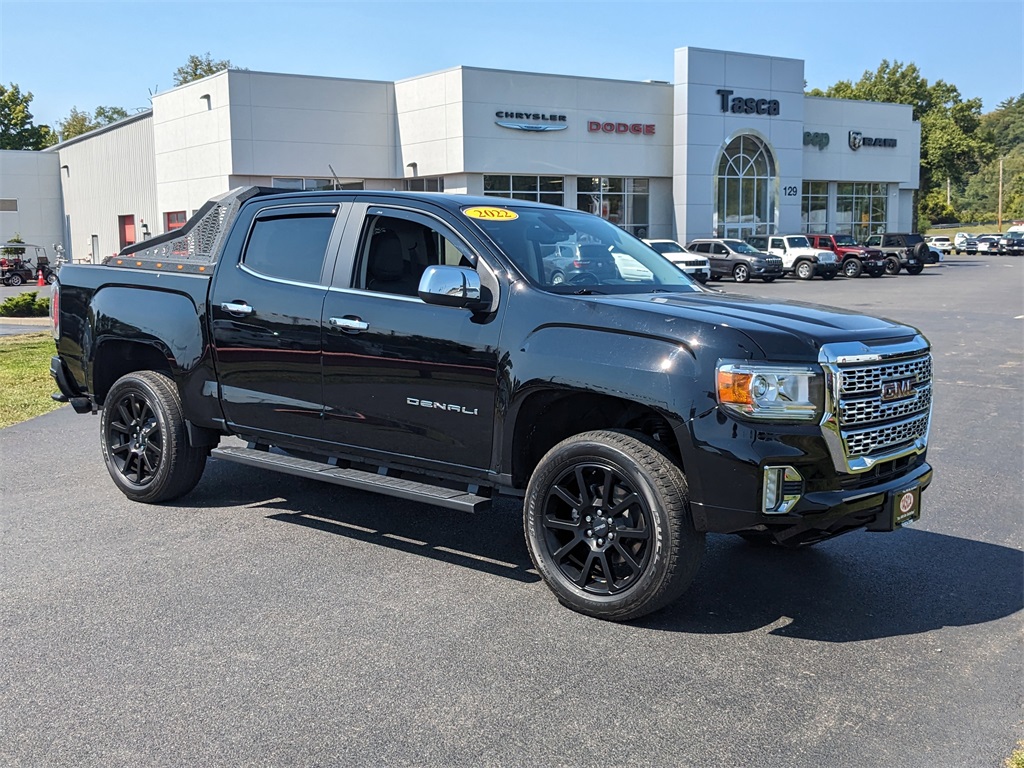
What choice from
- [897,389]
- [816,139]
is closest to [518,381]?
[897,389]

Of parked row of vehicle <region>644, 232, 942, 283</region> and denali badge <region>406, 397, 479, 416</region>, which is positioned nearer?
denali badge <region>406, 397, 479, 416</region>

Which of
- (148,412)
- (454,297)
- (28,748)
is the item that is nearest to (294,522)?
(148,412)

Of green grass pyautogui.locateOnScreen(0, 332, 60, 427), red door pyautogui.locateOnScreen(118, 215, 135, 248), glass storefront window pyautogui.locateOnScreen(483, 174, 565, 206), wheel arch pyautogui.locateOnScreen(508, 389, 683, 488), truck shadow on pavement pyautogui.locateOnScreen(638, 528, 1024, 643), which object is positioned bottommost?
truck shadow on pavement pyautogui.locateOnScreen(638, 528, 1024, 643)

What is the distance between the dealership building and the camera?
42344 millimetres

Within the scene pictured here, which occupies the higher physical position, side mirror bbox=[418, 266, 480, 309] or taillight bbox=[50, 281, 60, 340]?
side mirror bbox=[418, 266, 480, 309]

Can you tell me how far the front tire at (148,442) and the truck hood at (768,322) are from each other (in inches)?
125

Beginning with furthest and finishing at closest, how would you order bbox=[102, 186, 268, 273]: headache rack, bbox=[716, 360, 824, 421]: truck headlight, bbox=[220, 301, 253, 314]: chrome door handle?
bbox=[102, 186, 268, 273]: headache rack → bbox=[220, 301, 253, 314]: chrome door handle → bbox=[716, 360, 824, 421]: truck headlight

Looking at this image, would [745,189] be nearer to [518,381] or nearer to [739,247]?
[739,247]

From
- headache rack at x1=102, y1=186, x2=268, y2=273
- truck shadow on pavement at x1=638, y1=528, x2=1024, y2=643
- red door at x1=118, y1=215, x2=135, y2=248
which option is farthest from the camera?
red door at x1=118, y1=215, x2=135, y2=248

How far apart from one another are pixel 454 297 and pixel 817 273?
1583 inches

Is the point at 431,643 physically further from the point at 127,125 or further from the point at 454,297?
the point at 127,125

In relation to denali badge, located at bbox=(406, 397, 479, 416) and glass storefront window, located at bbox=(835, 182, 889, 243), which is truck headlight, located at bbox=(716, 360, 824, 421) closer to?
denali badge, located at bbox=(406, 397, 479, 416)

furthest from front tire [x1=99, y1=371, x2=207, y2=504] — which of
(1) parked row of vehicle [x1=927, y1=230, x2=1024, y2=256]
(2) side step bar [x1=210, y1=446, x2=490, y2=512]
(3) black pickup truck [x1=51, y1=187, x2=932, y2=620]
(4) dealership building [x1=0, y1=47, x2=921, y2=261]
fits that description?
(1) parked row of vehicle [x1=927, y1=230, x2=1024, y2=256]

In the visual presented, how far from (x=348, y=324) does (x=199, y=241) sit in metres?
1.73
